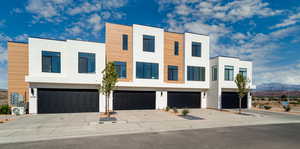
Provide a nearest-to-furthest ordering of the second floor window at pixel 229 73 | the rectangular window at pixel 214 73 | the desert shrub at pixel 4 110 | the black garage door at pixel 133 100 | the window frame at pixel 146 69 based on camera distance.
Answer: the desert shrub at pixel 4 110, the black garage door at pixel 133 100, the window frame at pixel 146 69, the rectangular window at pixel 214 73, the second floor window at pixel 229 73

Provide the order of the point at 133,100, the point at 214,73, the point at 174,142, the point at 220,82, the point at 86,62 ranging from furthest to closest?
the point at 214,73 → the point at 220,82 → the point at 133,100 → the point at 86,62 → the point at 174,142

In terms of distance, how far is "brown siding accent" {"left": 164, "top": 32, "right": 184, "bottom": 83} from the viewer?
19.2 m

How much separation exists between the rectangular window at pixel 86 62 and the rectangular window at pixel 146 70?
5.06 metres

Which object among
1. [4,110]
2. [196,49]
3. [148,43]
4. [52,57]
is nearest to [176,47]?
[196,49]

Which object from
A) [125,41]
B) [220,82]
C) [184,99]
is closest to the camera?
[125,41]

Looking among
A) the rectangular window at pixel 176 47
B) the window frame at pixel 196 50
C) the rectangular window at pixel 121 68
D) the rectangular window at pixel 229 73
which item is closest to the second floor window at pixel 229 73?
the rectangular window at pixel 229 73

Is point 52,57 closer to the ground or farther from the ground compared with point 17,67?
farther from the ground

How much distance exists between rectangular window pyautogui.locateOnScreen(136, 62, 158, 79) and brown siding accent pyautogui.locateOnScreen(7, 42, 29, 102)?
11.9m

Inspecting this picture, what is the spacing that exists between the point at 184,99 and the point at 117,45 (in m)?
11.3

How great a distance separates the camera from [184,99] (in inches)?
797

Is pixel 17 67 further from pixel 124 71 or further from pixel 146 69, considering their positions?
pixel 146 69

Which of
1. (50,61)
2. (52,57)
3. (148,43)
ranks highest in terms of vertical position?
(148,43)

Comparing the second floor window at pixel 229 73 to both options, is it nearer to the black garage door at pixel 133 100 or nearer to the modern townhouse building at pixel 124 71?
the modern townhouse building at pixel 124 71

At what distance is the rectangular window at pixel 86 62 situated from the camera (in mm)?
15734
